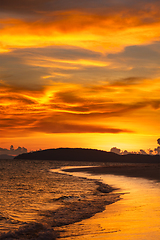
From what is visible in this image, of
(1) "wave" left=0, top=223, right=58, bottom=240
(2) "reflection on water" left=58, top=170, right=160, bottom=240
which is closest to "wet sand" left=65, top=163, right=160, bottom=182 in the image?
(2) "reflection on water" left=58, top=170, right=160, bottom=240

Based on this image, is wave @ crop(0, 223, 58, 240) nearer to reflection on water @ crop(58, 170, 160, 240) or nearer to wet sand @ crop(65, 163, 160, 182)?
reflection on water @ crop(58, 170, 160, 240)

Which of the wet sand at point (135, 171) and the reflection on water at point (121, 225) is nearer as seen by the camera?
the reflection on water at point (121, 225)

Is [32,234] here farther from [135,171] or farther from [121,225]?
[135,171]

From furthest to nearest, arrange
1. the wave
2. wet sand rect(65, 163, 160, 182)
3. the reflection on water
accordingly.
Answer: wet sand rect(65, 163, 160, 182), the wave, the reflection on water

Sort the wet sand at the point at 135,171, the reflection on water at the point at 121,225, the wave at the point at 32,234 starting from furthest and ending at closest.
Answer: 1. the wet sand at the point at 135,171
2. the wave at the point at 32,234
3. the reflection on water at the point at 121,225

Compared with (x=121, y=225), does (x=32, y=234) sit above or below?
below

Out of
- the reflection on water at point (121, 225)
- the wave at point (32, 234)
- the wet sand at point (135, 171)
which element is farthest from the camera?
the wet sand at point (135, 171)

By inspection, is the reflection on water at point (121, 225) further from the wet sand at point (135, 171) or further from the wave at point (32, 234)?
the wet sand at point (135, 171)

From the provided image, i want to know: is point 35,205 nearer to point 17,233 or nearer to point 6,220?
point 6,220

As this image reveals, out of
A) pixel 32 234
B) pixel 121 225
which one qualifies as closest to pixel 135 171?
pixel 121 225

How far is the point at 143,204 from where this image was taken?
53.9 feet

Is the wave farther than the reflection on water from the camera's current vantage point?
Yes

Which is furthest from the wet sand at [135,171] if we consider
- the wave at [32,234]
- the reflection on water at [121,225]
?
the wave at [32,234]

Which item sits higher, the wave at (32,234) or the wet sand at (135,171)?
the wave at (32,234)
